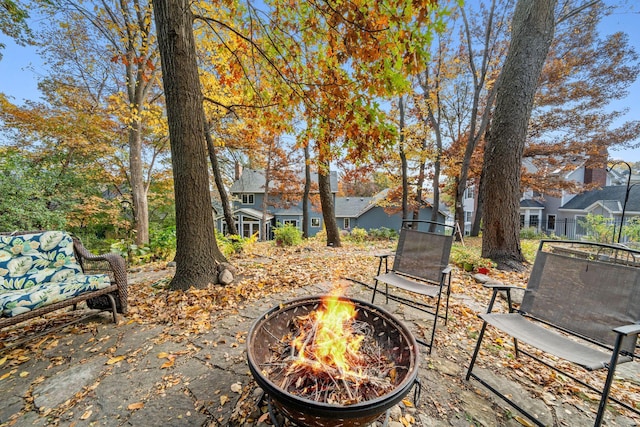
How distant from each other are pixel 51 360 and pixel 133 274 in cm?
243

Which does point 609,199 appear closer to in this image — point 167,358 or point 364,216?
point 364,216

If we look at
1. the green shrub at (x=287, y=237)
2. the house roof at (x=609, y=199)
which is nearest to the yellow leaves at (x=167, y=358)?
the green shrub at (x=287, y=237)

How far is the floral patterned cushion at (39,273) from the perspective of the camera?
203cm

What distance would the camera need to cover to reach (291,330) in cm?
176

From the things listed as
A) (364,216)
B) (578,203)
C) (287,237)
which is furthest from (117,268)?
(578,203)

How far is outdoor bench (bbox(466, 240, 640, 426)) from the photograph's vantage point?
4.84 ft

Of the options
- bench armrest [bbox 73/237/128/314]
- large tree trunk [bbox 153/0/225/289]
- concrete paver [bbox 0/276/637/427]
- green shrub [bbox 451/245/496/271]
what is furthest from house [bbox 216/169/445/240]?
concrete paver [bbox 0/276/637/427]

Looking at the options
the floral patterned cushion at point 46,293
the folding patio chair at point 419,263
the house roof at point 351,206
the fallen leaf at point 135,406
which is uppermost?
the house roof at point 351,206

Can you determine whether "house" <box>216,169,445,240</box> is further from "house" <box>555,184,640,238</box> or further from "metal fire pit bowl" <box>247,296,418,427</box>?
"metal fire pit bowl" <box>247,296,418,427</box>

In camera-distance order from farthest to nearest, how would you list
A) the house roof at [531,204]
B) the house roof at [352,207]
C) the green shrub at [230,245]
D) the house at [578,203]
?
the house roof at [352,207], the house roof at [531,204], the house at [578,203], the green shrub at [230,245]

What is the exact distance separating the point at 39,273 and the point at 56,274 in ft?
0.40

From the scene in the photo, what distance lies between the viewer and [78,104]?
27.2 ft

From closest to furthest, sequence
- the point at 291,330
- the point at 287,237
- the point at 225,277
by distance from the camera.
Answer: the point at 291,330 → the point at 225,277 → the point at 287,237

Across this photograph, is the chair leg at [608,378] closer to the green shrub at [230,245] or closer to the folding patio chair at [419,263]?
the folding patio chair at [419,263]
